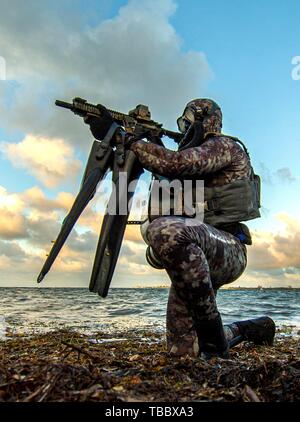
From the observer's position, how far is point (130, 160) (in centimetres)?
543

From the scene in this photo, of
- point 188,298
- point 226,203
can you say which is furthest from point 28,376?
point 226,203

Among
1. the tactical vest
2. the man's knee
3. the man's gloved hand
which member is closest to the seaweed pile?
the man's knee

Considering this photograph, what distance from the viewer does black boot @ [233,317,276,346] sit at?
5.99 metres

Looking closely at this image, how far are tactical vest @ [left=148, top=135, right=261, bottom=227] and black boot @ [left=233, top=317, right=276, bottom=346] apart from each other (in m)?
1.69

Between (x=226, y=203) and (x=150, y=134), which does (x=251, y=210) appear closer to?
(x=226, y=203)

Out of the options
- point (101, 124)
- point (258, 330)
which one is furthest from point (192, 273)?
point (258, 330)

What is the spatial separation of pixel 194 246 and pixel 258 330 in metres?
2.86

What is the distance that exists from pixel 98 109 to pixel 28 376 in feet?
12.7

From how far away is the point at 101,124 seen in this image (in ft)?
17.8

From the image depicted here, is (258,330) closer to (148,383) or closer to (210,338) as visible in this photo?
(210,338)

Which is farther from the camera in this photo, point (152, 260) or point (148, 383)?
point (152, 260)

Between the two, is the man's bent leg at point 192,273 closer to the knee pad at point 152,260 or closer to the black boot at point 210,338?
the black boot at point 210,338

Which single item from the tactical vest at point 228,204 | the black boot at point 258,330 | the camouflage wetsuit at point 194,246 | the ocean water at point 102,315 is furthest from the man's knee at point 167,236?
the ocean water at point 102,315

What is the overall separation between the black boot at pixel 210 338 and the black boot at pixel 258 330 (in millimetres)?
1534
